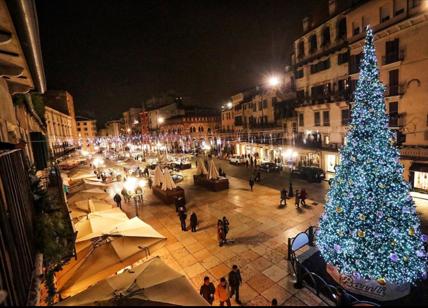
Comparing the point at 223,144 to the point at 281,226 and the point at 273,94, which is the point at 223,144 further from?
the point at 281,226

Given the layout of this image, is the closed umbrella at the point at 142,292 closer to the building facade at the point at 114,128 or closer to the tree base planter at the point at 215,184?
the tree base planter at the point at 215,184

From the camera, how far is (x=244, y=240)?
12.8 metres

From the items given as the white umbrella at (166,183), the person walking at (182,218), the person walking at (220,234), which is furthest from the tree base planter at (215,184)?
the person walking at (220,234)

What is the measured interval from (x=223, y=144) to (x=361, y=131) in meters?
47.7

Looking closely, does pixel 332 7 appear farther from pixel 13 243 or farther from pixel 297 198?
pixel 13 243

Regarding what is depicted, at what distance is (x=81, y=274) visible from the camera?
7449 millimetres

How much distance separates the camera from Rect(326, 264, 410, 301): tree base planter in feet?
26.3

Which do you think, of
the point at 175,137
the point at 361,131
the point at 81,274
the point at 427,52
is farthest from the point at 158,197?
the point at 175,137

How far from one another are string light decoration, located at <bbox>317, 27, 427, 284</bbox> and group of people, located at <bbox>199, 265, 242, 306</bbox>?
391cm

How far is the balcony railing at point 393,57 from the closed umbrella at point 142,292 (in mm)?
23557

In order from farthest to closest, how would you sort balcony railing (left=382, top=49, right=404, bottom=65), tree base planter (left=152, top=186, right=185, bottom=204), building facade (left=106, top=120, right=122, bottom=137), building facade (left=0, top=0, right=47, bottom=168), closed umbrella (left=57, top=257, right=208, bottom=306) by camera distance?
building facade (left=106, top=120, right=122, bottom=137) → tree base planter (left=152, top=186, right=185, bottom=204) → balcony railing (left=382, top=49, right=404, bottom=65) → closed umbrella (left=57, top=257, right=208, bottom=306) → building facade (left=0, top=0, right=47, bottom=168)

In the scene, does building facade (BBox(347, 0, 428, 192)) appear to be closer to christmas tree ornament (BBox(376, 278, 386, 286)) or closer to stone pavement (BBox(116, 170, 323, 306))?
stone pavement (BBox(116, 170, 323, 306))

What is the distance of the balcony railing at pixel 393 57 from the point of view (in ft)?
62.2

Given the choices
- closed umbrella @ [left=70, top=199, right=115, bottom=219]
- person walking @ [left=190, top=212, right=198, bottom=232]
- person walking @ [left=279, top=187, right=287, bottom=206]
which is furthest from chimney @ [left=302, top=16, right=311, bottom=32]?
closed umbrella @ [left=70, top=199, right=115, bottom=219]
